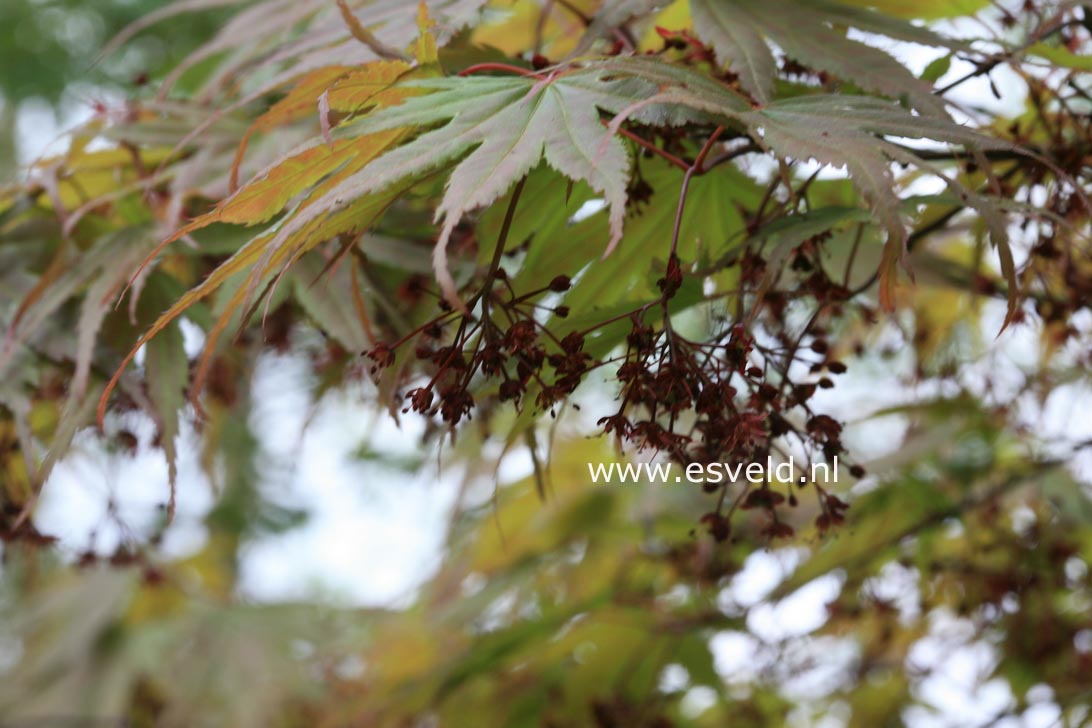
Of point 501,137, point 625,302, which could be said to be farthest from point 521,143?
point 625,302

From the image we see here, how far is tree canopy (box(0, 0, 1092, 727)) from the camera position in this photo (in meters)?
0.53

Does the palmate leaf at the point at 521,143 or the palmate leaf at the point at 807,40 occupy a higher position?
the palmate leaf at the point at 807,40

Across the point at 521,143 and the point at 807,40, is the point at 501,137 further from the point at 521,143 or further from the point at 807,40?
the point at 807,40

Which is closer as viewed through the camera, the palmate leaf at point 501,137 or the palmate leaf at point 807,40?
the palmate leaf at point 501,137

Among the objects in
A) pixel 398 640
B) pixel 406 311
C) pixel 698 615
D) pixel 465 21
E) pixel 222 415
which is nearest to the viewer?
pixel 465 21

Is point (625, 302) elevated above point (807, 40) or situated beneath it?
situated beneath

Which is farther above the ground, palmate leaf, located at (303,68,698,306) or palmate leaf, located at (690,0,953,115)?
palmate leaf, located at (690,0,953,115)

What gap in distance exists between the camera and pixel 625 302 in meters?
0.62

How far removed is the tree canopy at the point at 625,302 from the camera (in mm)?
529

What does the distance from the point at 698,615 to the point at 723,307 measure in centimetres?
54

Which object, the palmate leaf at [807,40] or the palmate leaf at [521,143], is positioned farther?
the palmate leaf at [807,40]

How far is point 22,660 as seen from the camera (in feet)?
6.41

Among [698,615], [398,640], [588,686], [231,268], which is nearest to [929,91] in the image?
[231,268]

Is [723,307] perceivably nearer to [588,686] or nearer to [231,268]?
[231,268]
